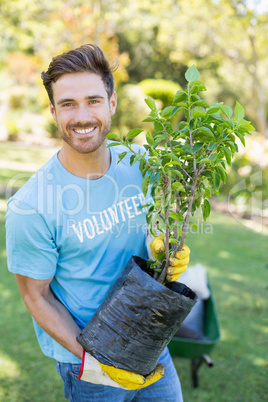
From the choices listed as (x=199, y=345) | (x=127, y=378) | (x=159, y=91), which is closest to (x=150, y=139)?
(x=127, y=378)

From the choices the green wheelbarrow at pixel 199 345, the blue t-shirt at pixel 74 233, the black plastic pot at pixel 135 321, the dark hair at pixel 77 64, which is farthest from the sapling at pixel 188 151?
the green wheelbarrow at pixel 199 345

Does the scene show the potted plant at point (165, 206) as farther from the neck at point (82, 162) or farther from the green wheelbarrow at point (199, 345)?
the green wheelbarrow at point (199, 345)

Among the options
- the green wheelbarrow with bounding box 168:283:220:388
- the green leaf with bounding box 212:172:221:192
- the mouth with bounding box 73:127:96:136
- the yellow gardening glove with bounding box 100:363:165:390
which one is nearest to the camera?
the green leaf with bounding box 212:172:221:192

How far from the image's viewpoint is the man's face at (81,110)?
5.49 ft

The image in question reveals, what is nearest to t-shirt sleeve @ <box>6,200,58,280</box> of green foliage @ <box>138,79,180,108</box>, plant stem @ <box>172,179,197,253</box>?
plant stem @ <box>172,179,197,253</box>

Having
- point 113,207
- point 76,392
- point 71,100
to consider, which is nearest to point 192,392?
point 76,392

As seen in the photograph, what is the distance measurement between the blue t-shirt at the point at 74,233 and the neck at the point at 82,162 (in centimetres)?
3

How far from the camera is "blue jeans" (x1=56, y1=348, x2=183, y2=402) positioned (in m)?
1.68

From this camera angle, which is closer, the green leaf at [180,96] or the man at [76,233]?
the green leaf at [180,96]

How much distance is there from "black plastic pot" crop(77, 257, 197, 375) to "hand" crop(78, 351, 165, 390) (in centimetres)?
4

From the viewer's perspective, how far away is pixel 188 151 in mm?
1479

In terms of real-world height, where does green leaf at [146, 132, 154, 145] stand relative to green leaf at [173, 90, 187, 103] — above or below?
below

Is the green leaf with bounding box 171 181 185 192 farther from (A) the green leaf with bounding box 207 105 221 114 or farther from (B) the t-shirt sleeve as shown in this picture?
(B) the t-shirt sleeve

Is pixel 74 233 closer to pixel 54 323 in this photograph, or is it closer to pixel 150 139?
pixel 54 323
